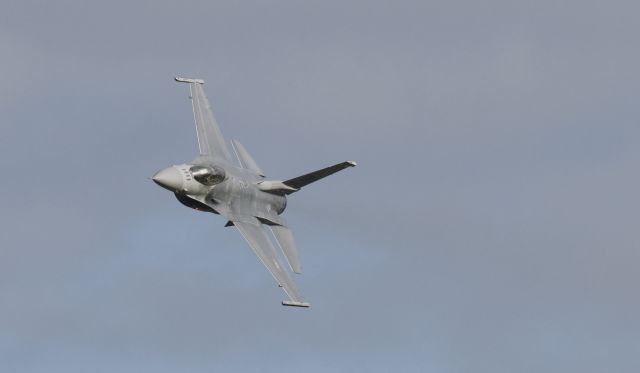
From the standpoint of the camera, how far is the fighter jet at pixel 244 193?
11062 cm

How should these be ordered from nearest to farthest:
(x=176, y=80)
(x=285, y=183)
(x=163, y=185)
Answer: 1. (x=163, y=185)
2. (x=285, y=183)
3. (x=176, y=80)

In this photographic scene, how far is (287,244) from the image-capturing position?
117250mm

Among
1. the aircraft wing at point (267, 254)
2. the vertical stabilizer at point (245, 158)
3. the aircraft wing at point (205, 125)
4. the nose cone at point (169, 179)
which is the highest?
the aircraft wing at point (205, 125)

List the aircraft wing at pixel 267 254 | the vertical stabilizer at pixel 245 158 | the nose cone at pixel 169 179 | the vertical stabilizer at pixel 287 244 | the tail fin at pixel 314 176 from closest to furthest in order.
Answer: the nose cone at pixel 169 179 → the aircraft wing at pixel 267 254 → the tail fin at pixel 314 176 → the vertical stabilizer at pixel 287 244 → the vertical stabilizer at pixel 245 158

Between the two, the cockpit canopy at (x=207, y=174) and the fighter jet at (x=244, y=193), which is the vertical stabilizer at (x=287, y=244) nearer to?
the fighter jet at (x=244, y=193)

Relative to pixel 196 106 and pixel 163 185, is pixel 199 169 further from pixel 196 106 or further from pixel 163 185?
pixel 196 106

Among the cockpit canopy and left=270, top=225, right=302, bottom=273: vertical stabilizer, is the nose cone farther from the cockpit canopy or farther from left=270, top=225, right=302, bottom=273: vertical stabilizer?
left=270, top=225, right=302, bottom=273: vertical stabilizer

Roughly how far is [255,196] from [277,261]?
4.31 meters

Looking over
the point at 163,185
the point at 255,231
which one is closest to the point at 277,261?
the point at 255,231

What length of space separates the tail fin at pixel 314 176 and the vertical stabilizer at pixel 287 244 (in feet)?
9.60

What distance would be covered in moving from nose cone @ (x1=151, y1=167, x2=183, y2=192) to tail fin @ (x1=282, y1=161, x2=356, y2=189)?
370 inches

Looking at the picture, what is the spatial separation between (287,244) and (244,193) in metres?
4.79

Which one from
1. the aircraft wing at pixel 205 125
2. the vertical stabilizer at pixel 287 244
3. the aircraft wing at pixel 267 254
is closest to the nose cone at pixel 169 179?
the aircraft wing at pixel 267 254

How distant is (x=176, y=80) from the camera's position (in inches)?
4934
